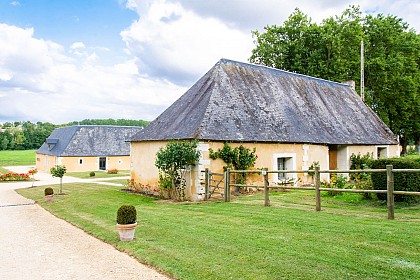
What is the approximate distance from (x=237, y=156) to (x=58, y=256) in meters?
8.93

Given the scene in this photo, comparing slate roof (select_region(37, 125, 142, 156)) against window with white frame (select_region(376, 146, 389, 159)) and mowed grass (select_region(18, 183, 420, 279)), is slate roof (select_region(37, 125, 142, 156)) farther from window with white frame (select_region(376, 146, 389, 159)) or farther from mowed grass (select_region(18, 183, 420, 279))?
mowed grass (select_region(18, 183, 420, 279))

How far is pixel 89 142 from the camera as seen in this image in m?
39.4

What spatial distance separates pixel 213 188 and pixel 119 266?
326 inches

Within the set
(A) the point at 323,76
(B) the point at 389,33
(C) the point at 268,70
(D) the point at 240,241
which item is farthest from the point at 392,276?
(B) the point at 389,33

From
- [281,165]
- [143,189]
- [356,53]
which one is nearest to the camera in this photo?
[281,165]

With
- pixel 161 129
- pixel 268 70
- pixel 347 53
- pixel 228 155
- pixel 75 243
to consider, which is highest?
pixel 347 53

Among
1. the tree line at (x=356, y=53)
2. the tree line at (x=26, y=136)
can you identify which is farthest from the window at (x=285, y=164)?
the tree line at (x=26, y=136)

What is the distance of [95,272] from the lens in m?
5.72

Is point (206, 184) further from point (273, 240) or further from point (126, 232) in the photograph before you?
point (273, 240)

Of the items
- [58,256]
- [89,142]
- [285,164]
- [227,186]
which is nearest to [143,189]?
[227,186]

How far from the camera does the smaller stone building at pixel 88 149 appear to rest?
37.4 m

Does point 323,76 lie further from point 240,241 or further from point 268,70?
point 240,241

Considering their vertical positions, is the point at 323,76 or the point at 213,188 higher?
the point at 323,76

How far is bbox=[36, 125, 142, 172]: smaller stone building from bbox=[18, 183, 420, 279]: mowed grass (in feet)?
91.1
